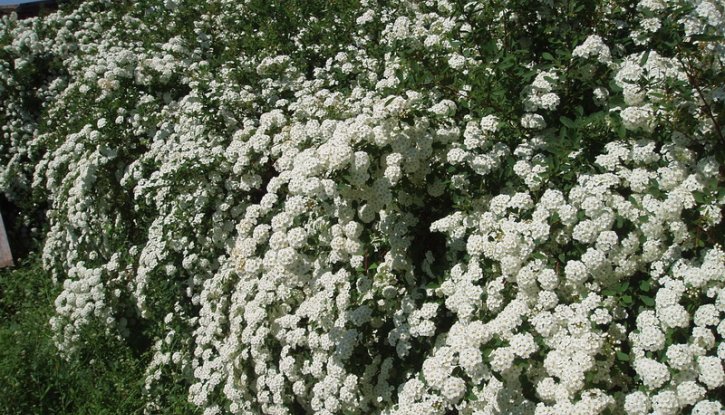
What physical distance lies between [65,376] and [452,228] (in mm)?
3433

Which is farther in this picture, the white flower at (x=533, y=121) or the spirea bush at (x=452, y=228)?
the white flower at (x=533, y=121)

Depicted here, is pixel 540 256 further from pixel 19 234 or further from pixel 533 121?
pixel 19 234

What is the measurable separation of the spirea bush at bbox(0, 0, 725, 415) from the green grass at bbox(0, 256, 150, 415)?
15 centimetres

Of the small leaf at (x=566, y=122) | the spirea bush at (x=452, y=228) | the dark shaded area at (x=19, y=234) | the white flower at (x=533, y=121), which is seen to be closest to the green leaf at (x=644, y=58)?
the spirea bush at (x=452, y=228)

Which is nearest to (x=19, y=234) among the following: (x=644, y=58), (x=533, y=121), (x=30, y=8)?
(x=30, y=8)

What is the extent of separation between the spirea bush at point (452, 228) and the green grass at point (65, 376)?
0.48 ft

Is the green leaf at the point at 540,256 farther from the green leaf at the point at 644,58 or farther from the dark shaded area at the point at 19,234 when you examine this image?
the dark shaded area at the point at 19,234

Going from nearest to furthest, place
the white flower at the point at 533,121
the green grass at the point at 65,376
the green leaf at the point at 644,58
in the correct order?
the green leaf at the point at 644,58, the white flower at the point at 533,121, the green grass at the point at 65,376

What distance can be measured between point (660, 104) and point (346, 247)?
5.44 ft

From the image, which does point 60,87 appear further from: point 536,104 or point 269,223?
point 536,104

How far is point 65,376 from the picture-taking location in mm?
5066

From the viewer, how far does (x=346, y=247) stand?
3.50 meters

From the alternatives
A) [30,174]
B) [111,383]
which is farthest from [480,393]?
[30,174]

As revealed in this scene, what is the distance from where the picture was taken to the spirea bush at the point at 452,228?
2.79m
